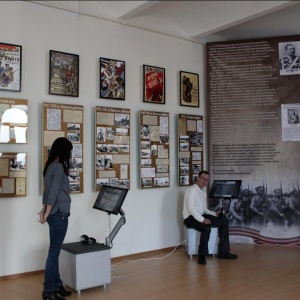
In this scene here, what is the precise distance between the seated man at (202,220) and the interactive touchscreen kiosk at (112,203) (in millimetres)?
1337

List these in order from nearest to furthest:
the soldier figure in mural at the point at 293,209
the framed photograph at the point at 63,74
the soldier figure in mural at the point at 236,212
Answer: the framed photograph at the point at 63,74 → the soldier figure in mural at the point at 293,209 → the soldier figure in mural at the point at 236,212

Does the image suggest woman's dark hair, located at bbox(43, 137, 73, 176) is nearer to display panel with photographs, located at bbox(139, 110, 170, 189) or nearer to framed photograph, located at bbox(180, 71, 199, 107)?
display panel with photographs, located at bbox(139, 110, 170, 189)

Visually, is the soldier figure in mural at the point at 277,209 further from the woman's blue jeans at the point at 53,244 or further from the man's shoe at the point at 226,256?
the woman's blue jeans at the point at 53,244

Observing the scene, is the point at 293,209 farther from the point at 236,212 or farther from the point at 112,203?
the point at 112,203

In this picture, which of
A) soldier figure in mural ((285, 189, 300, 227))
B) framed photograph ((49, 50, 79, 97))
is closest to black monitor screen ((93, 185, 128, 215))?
framed photograph ((49, 50, 79, 97))

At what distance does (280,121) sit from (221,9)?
5.08m

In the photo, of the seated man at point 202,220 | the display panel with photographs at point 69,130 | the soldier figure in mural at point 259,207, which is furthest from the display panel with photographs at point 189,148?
the display panel with photographs at point 69,130

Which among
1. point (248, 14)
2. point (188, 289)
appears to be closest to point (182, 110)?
point (188, 289)

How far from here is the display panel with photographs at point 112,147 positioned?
5.33m

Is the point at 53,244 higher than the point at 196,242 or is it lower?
higher

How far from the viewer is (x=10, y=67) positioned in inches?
184

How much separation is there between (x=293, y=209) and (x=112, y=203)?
3.17m

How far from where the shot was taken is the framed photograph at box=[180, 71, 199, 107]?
6.32 meters

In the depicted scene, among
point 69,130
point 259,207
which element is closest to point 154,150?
point 69,130
